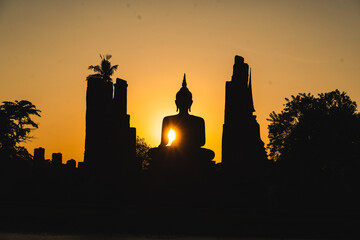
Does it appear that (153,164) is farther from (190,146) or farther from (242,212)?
(242,212)

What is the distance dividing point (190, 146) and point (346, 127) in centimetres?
2131

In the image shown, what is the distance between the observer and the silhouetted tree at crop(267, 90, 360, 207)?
3753 cm

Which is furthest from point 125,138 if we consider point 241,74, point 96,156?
point 241,74

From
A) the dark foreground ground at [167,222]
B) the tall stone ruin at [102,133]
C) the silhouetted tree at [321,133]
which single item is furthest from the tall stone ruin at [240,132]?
the silhouetted tree at [321,133]

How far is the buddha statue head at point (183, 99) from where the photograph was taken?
69.9ft

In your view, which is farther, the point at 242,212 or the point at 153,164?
the point at 153,164

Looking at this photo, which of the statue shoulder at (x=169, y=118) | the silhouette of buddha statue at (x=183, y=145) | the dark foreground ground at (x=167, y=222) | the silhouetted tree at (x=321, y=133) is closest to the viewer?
the dark foreground ground at (x=167, y=222)

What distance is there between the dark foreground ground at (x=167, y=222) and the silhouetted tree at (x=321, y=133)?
20493 millimetres

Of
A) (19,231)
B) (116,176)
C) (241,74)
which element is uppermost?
(241,74)

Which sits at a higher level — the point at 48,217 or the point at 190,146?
the point at 190,146

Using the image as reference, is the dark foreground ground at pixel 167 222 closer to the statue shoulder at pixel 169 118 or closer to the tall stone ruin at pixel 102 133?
the tall stone ruin at pixel 102 133

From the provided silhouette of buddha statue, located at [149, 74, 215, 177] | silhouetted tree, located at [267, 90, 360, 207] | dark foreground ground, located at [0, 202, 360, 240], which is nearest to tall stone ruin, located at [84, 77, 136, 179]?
silhouette of buddha statue, located at [149, 74, 215, 177]

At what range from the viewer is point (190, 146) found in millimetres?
21125

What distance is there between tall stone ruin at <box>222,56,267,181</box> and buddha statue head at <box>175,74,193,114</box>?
60.5 inches
